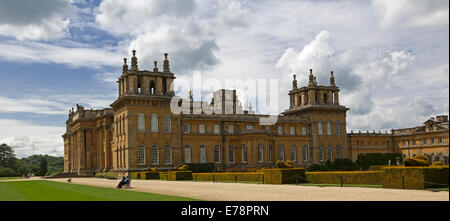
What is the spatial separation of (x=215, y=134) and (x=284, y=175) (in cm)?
3066

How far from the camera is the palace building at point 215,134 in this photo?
54656 millimetres

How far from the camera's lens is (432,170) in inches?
920

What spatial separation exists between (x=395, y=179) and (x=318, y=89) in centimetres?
4599

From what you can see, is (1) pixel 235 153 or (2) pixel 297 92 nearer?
(1) pixel 235 153

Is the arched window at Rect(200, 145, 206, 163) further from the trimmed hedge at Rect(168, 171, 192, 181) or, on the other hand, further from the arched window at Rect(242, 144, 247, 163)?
the trimmed hedge at Rect(168, 171, 192, 181)

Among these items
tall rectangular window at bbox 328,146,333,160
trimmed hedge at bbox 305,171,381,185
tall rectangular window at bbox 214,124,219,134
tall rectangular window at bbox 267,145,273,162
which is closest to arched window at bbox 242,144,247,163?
tall rectangular window at bbox 267,145,273,162

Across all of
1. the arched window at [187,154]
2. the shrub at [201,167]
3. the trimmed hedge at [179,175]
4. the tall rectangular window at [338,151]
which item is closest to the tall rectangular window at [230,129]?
the arched window at [187,154]

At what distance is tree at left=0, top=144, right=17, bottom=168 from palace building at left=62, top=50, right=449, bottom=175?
100.0ft

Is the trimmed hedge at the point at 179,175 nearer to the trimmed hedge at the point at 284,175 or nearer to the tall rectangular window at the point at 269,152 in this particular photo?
the trimmed hedge at the point at 284,175

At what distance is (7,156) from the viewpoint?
103500 millimetres

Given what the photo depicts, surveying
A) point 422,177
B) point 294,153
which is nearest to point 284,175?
point 422,177
